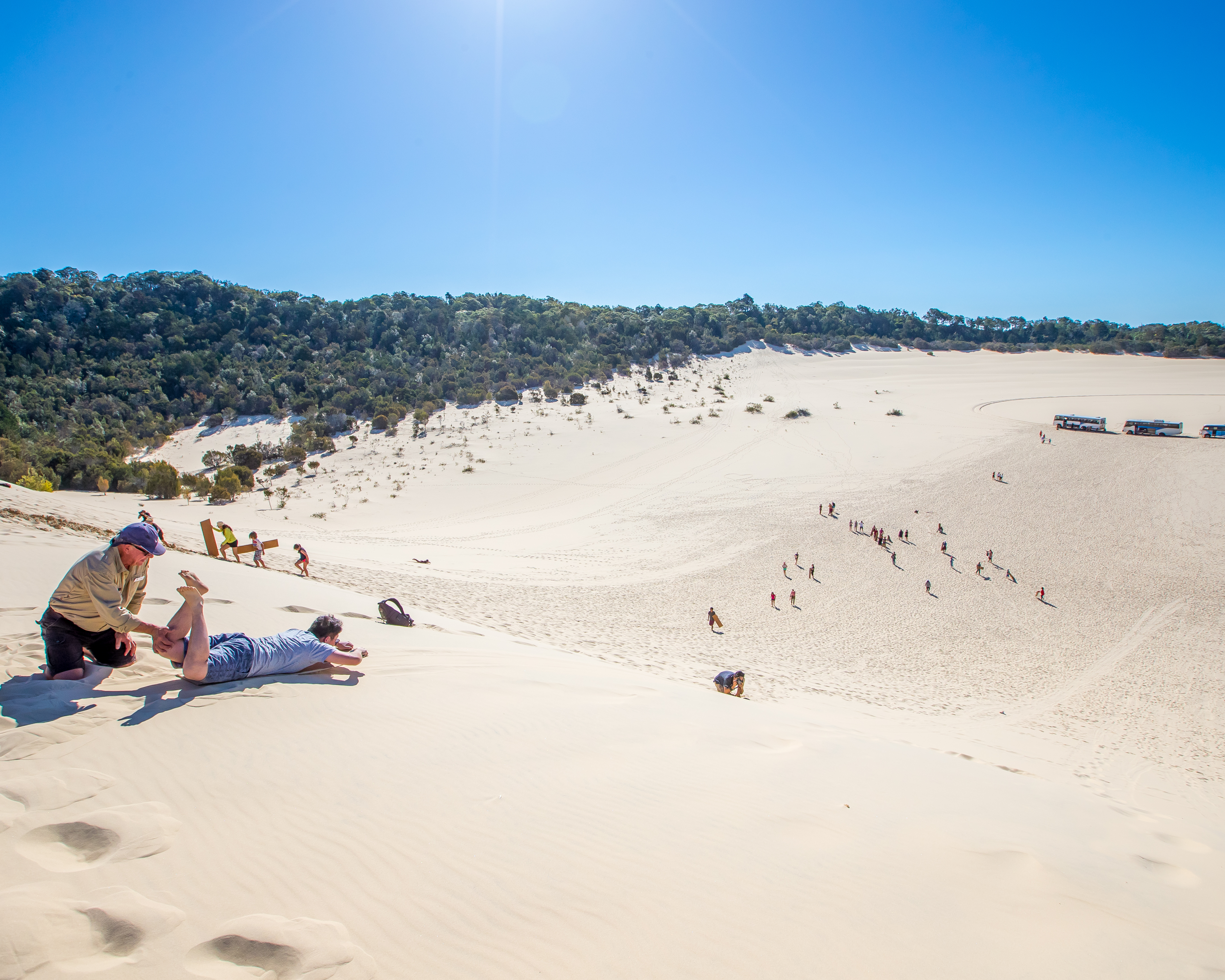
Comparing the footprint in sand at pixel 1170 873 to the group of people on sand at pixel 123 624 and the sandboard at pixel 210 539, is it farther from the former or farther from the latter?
the sandboard at pixel 210 539

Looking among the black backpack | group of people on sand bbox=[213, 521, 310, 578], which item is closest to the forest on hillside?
group of people on sand bbox=[213, 521, 310, 578]

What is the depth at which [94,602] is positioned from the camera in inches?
163

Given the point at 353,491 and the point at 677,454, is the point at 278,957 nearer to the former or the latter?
the point at 353,491

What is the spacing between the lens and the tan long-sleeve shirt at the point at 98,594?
4082 mm

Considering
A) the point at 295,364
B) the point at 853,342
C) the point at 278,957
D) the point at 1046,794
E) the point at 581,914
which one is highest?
the point at 853,342

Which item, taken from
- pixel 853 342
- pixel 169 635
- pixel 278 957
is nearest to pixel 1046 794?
pixel 278 957

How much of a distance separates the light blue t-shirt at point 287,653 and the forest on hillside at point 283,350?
24.1m

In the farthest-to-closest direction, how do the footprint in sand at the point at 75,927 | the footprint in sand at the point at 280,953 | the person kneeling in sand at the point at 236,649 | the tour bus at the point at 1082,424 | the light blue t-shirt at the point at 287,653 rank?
the tour bus at the point at 1082,424, the light blue t-shirt at the point at 287,653, the person kneeling in sand at the point at 236,649, the footprint in sand at the point at 280,953, the footprint in sand at the point at 75,927

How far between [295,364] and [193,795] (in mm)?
55980

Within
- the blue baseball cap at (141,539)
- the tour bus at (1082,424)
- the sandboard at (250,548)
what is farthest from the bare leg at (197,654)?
the tour bus at (1082,424)

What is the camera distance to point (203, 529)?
11898 mm

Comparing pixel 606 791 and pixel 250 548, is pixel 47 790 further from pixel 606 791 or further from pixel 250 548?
pixel 250 548

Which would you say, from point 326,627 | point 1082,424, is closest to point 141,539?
point 326,627

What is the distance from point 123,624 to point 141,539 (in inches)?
24.3
